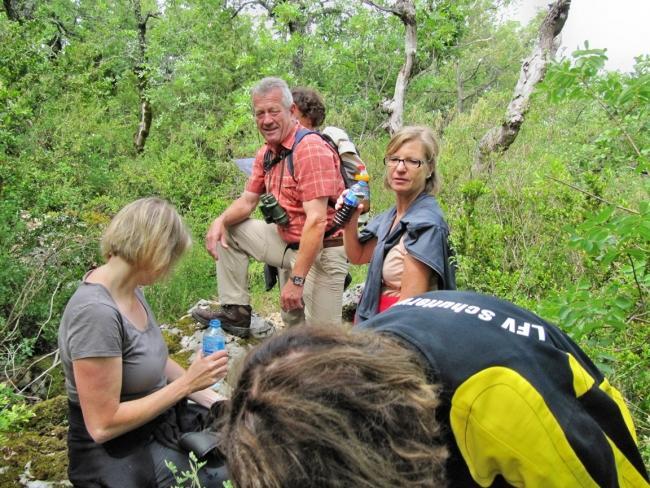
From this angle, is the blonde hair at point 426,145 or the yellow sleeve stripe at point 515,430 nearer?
the yellow sleeve stripe at point 515,430

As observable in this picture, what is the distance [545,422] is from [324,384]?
412mm

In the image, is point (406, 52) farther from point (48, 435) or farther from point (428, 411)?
point (428, 411)

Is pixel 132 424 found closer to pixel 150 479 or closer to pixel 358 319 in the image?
pixel 150 479

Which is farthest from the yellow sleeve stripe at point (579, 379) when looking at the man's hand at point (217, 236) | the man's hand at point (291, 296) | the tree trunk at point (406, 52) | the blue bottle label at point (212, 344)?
the tree trunk at point (406, 52)

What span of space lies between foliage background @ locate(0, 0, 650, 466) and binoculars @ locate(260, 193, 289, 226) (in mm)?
1107

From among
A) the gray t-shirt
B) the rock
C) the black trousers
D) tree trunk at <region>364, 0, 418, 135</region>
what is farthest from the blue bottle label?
tree trunk at <region>364, 0, 418, 135</region>

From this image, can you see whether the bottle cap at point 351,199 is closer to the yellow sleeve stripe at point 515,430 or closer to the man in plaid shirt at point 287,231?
the man in plaid shirt at point 287,231

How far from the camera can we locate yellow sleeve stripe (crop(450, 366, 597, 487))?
0.92m

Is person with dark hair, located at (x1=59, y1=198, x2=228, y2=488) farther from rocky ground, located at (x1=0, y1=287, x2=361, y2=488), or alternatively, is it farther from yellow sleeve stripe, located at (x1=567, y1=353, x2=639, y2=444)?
yellow sleeve stripe, located at (x1=567, y1=353, x2=639, y2=444)

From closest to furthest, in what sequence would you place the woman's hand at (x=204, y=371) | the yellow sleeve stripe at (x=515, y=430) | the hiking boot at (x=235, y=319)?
the yellow sleeve stripe at (x=515, y=430)
the woman's hand at (x=204, y=371)
the hiking boot at (x=235, y=319)

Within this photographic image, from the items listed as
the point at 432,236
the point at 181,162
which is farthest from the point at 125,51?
the point at 432,236

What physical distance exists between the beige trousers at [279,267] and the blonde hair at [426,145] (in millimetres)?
942

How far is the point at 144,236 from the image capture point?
2.05 meters

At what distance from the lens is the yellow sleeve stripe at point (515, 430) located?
3.03ft
